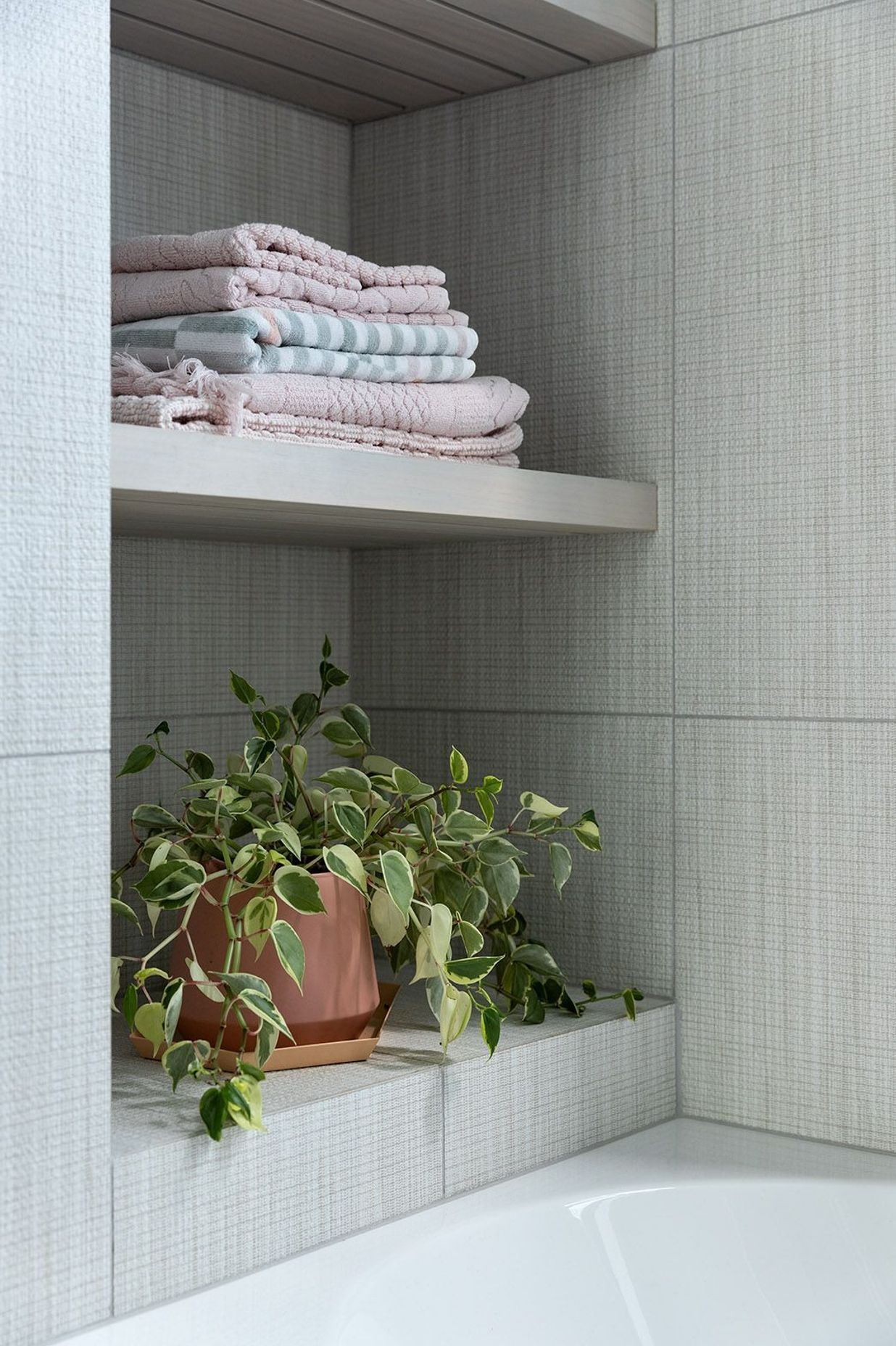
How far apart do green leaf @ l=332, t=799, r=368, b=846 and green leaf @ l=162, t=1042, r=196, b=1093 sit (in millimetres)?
188

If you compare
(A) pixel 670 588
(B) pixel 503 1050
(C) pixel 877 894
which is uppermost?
(A) pixel 670 588

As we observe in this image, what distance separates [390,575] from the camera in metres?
1.57

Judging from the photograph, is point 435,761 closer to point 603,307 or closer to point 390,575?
point 390,575

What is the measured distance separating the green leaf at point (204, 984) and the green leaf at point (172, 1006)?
1 centimetres

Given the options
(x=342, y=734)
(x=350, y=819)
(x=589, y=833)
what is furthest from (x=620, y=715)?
(x=350, y=819)

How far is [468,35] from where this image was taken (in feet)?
4.35

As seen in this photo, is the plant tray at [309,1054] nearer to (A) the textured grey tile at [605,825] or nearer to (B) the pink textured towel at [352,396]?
A: (A) the textured grey tile at [605,825]

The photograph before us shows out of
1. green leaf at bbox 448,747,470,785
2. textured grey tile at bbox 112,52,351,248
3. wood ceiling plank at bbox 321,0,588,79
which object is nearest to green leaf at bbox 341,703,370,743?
green leaf at bbox 448,747,470,785

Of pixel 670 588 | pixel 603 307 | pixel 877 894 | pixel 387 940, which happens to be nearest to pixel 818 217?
pixel 603 307

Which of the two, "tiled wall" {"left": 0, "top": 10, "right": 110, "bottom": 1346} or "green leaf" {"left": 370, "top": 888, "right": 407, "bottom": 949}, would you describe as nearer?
"tiled wall" {"left": 0, "top": 10, "right": 110, "bottom": 1346}

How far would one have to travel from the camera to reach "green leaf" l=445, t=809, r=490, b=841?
45.8 inches

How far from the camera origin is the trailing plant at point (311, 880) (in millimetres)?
1009

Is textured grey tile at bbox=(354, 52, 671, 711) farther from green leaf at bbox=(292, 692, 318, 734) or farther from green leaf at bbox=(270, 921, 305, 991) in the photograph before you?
green leaf at bbox=(270, 921, 305, 991)

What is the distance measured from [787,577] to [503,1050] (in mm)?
452
